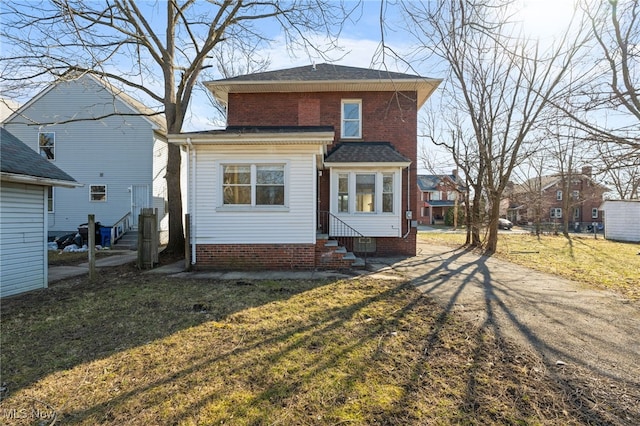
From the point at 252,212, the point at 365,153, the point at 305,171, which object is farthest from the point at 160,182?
the point at 365,153

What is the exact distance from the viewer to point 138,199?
53.5 ft

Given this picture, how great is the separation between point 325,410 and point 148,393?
1716mm

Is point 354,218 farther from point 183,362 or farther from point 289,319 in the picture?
point 183,362

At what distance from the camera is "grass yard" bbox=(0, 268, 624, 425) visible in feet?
8.63

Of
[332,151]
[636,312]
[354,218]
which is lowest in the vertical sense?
[636,312]

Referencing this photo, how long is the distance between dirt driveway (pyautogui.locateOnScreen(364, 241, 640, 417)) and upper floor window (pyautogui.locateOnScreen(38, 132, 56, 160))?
19.5 metres

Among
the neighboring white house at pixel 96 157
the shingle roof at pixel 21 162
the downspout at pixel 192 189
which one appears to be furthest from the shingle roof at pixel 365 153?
the neighboring white house at pixel 96 157

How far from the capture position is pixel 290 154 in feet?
28.1

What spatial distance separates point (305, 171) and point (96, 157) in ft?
47.6

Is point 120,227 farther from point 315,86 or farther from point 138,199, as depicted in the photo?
point 315,86

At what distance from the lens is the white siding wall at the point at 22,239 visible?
20.6 feet

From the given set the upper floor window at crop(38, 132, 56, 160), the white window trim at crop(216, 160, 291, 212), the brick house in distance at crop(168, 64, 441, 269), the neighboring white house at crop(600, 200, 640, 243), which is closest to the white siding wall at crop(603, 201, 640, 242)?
the neighboring white house at crop(600, 200, 640, 243)

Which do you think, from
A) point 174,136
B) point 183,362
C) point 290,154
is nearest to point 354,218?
point 290,154

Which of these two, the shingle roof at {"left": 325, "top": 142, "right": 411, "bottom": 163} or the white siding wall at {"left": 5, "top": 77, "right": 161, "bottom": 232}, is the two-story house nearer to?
the shingle roof at {"left": 325, "top": 142, "right": 411, "bottom": 163}
